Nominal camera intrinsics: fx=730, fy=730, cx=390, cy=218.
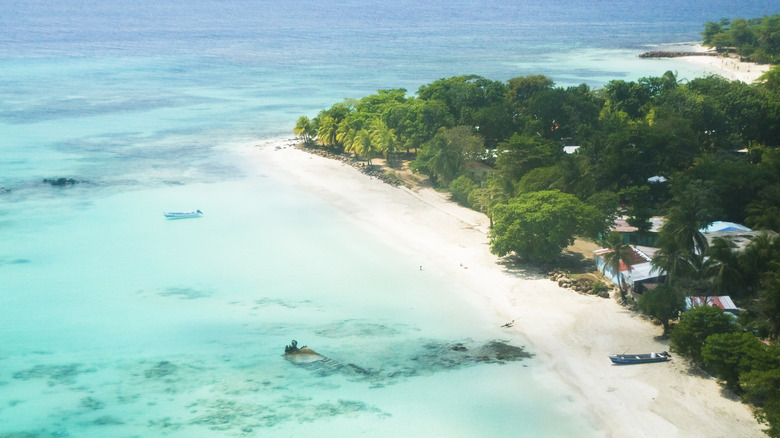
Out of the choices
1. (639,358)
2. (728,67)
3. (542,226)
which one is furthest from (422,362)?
(728,67)

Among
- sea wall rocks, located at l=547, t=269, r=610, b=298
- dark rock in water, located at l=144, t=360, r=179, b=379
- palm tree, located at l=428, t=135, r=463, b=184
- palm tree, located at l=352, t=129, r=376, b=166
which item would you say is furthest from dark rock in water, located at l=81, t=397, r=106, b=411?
palm tree, located at l=352, t=129, r=376, b=166

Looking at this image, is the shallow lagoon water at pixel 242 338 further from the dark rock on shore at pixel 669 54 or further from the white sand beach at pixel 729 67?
the dark rock on shore at pixel 669 54

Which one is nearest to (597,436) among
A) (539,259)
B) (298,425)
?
(298,425)

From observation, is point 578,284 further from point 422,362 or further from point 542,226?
point 422,362

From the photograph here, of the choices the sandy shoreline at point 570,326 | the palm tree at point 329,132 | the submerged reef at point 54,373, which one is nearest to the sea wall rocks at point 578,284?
the sandy shoreline at point 570,326

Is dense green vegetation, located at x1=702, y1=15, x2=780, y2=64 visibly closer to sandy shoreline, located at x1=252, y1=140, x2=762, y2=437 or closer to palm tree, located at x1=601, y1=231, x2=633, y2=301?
sandy shoreline, located at x1=252, y1=140, x2=762, y2=437
